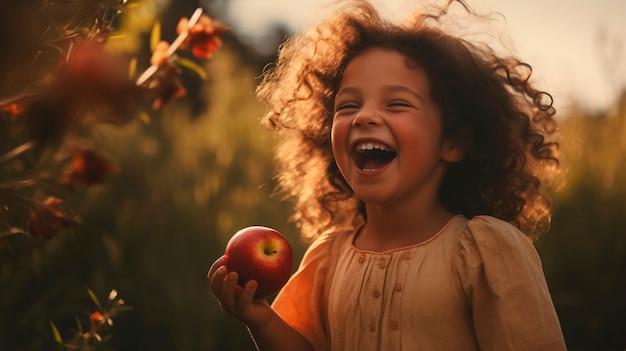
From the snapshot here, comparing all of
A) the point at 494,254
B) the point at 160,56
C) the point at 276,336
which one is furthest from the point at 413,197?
the point at 160,56

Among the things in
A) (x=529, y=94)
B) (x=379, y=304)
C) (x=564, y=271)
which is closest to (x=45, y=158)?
(x=379, y=304)

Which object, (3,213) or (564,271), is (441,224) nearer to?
(3,213)

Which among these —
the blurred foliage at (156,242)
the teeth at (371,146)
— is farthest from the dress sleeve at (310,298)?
the blurred foliage at (156,242)

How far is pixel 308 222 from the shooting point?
2.80 meters

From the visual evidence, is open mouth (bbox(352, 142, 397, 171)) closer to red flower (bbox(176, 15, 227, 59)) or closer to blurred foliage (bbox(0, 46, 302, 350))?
red flower (bbox(176, 15, 227, 59))

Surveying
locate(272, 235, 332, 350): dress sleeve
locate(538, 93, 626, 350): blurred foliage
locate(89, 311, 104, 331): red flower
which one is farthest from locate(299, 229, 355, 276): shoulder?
locate(538, 93, 626, 350): blurred foliage

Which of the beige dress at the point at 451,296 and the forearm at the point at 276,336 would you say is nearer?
the beige dress at the point at 451,296

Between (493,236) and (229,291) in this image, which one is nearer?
(493,236)

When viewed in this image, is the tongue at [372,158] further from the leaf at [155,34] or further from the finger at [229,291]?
the leaf at [155,34]

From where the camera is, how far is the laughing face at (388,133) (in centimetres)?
211

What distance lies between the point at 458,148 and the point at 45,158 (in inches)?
49.6

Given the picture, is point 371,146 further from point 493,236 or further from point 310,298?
point 310,298

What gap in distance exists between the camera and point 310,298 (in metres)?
2.40

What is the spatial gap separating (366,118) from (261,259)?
19.6 inches
